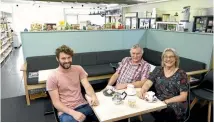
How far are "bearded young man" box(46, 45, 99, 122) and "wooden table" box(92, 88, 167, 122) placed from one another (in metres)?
0.13

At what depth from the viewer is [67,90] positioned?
1.87 metres

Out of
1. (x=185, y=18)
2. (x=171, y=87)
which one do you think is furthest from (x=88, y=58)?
(x=185, y=18)

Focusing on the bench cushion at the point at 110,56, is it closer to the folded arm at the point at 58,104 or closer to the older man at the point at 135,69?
the older man at the point at 135,69

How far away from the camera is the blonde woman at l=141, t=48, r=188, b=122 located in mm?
1818

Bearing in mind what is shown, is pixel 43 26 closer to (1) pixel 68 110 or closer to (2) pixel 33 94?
(2) pixel 33 94

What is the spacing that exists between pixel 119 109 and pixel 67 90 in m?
0.64

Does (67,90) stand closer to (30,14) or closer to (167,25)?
(167,25)

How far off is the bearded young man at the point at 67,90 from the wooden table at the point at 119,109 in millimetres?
127

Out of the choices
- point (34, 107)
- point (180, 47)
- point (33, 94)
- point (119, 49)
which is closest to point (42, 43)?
point (33, 94)

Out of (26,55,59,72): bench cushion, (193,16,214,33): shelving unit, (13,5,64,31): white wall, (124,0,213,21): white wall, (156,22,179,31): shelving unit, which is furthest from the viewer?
(13,5,64,31): white wall

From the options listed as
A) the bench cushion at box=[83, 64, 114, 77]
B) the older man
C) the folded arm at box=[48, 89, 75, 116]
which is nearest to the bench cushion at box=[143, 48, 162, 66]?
the bench cushion at box=[83, 64, 114, 77]

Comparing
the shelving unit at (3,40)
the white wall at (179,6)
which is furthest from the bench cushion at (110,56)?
the white wall at (179,6)

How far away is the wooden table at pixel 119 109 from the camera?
1441 mm

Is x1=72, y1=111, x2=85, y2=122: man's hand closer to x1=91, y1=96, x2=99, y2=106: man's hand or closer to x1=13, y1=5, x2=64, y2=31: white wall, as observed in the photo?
x1=91, y1=96, x2=99, y2=106: man's hand
